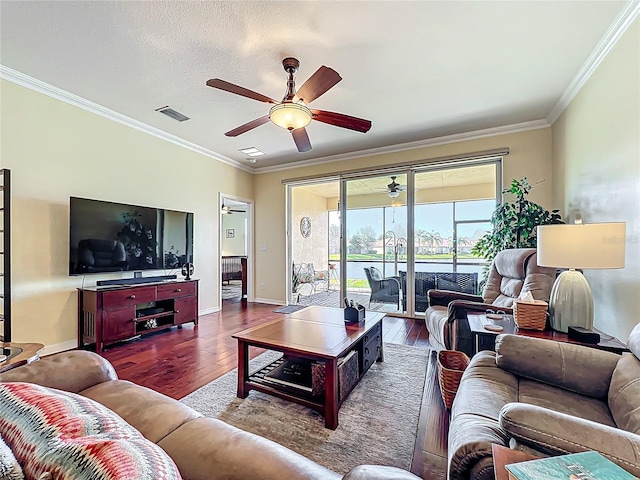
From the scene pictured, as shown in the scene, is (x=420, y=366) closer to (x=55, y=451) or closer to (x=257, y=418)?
(x=257, y=418)

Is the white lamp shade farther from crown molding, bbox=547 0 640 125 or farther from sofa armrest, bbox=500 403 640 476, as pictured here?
crown molding, bbox=547 0 640 125

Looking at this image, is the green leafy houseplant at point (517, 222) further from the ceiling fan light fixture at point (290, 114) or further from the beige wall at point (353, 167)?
the ceiling fan light fixture at point (290, 114)

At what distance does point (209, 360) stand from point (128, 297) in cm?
131

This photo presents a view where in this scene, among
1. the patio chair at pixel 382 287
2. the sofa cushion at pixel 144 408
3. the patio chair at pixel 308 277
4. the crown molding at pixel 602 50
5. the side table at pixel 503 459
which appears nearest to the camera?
the side table at pixel 503 459

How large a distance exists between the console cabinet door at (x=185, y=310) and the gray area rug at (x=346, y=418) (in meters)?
1.79

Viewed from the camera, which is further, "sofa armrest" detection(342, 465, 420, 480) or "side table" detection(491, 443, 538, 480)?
"side table" detection(491, 443, 538, 480)

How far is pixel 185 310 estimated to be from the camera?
13.5ft

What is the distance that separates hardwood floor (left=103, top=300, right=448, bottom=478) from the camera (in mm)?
1755

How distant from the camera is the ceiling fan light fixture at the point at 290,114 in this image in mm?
2371

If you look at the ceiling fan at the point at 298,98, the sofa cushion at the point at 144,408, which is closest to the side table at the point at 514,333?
the sofa cushion at the point at 144,408

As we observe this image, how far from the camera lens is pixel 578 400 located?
Result: 1.34 m

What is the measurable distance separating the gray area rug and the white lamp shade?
1362mm

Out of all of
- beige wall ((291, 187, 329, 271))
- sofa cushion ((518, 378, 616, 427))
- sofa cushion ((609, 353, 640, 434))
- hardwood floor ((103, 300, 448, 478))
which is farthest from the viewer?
beige wall ((291, 187, 329, 271))

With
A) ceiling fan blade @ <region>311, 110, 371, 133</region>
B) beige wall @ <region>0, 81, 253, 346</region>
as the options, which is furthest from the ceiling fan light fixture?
beige wall @ <region>0, 81, 253, 346</region>
